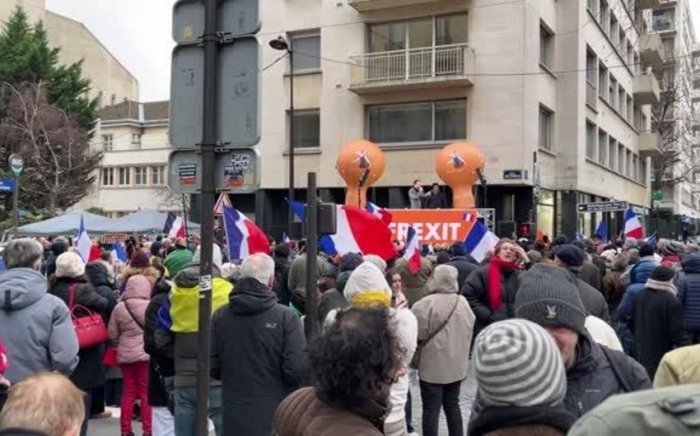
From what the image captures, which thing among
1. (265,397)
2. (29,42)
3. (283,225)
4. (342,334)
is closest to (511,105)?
(283,225)

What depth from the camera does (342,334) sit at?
2850 millimetres

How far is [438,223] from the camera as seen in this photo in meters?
13.7

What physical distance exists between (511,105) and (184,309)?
21.0 metres

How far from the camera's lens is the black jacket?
18.9ft

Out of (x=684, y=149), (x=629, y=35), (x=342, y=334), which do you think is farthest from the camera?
(x=684, y=149)

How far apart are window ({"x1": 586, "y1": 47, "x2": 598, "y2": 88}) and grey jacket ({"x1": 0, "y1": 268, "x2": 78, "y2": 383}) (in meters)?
29.5

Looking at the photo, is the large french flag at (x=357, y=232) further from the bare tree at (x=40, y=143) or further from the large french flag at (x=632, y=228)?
the bare tree at (x=40, y=143)

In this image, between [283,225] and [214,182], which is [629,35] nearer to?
[283,225]

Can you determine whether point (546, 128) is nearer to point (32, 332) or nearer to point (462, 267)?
point (462, 267)

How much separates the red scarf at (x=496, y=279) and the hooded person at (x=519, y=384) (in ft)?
19.0

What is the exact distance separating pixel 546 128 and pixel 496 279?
2147 cm

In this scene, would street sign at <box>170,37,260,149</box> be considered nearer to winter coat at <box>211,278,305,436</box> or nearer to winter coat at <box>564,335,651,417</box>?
winter coat at <box>211,278,305,436</box>

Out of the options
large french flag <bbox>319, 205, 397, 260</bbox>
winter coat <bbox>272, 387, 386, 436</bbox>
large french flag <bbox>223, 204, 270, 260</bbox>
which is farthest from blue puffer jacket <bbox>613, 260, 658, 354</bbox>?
winter coat <bbox>272, 387, 386, 436</bbox>

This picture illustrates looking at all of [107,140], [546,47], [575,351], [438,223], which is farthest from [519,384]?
[107,140]
